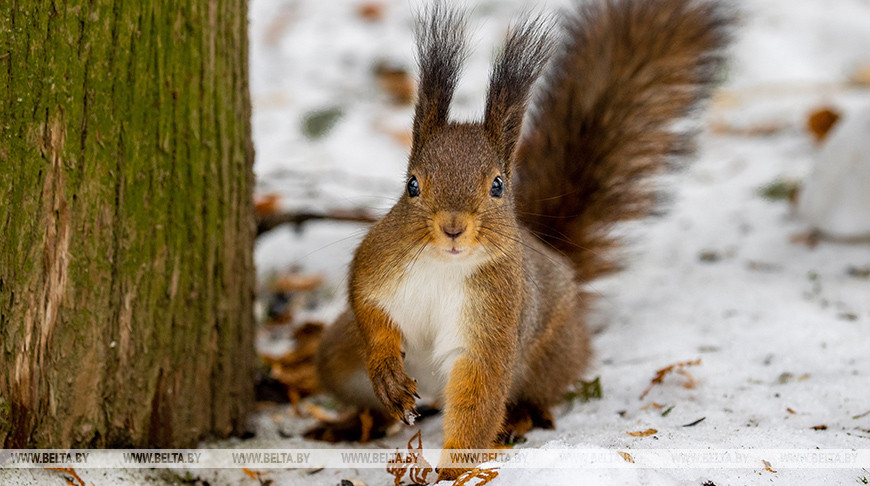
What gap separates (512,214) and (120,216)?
0.79 m

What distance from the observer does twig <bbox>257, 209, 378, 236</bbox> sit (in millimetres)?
2547

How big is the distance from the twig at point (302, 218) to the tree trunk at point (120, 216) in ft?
2.10

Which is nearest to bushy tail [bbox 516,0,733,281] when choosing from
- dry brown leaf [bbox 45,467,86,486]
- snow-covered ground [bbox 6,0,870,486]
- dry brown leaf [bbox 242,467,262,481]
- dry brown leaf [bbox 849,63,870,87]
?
snow-covered ground [bbox 6,0,870,486]

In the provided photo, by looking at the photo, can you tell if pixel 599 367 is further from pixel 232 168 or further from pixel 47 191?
pixel 47 191

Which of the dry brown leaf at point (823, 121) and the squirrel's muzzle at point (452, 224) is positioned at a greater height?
the dry brown leaf at point (823, 121)

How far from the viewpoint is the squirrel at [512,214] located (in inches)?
61.0

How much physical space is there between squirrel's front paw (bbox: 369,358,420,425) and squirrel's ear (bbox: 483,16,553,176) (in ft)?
1.53

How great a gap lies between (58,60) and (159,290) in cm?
50

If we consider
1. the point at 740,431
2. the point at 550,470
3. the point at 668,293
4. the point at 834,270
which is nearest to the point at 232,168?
the point at 550,470

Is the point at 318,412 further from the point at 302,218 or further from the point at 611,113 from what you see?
the point at 611,113

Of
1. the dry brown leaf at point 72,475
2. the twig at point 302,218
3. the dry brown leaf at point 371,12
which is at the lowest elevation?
the dry brown leaf at point 72,475

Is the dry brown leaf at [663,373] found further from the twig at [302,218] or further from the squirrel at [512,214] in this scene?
the twig at [302,218]

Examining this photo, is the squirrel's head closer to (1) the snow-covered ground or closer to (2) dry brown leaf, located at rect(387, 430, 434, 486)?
(1) the snow-covered ground

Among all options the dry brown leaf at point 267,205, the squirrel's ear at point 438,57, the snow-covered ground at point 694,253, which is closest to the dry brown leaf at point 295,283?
the snow-covered ground at point 694,253
